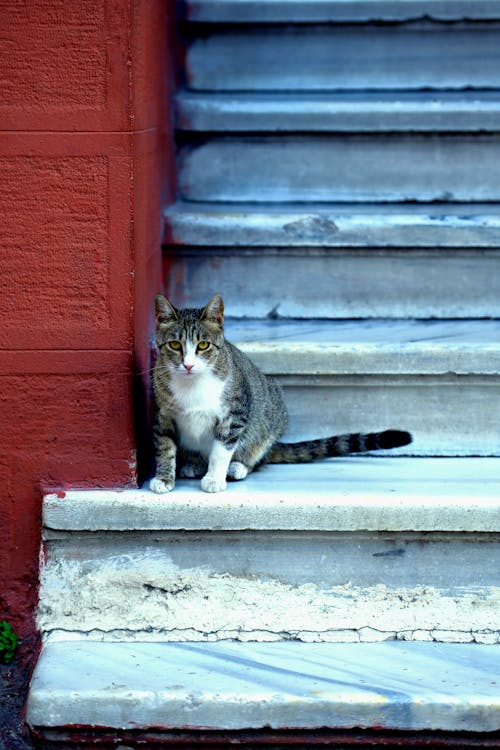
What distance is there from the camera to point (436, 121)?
3863 mm

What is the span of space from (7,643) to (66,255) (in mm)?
1112

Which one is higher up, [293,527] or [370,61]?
[370,61]

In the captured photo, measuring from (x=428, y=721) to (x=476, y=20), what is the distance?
2731 millimetres

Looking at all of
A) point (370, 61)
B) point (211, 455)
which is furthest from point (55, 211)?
point (370, 61)

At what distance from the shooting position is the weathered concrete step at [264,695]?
8.31 ft

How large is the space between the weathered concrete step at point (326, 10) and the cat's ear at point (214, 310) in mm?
1550

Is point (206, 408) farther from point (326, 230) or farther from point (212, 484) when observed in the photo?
point (326, 230)

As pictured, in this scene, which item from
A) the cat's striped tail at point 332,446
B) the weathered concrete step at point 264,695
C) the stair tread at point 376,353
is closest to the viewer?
the weathered concrete step at point 264,695

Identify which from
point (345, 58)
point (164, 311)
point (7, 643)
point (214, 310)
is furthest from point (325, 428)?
point (345, 58)

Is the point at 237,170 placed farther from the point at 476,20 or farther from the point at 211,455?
the point at 211,455

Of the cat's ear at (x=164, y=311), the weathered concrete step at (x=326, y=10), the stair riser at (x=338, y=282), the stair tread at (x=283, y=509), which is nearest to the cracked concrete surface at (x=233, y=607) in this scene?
the stair tread at (x=283, y=509)

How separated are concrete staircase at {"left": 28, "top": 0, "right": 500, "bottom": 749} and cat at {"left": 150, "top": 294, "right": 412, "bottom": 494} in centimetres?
10

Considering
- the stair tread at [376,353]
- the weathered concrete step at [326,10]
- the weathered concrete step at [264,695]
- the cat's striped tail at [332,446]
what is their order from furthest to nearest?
1. the weathered concrete step at [326,10]
2. the stair tread at [376,353]
3. the cat's striped tail at [332,446]
4. the weathered concrete step at [264,695]

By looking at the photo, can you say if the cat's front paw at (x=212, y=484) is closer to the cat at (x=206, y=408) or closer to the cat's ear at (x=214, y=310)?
the cat at (x=206, y=408)
